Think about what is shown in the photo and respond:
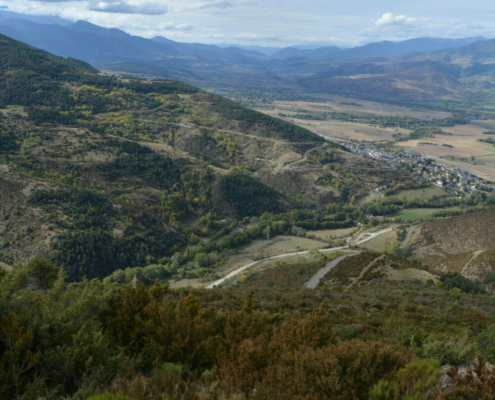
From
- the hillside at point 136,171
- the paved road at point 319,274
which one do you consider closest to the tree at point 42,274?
the paved road at point 319,274

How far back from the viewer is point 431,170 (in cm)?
12794

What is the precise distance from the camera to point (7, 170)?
216ft

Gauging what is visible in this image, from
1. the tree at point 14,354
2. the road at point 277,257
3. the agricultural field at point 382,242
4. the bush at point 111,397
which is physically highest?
the bush at point 111,397

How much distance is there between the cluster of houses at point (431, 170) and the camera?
11188 cm

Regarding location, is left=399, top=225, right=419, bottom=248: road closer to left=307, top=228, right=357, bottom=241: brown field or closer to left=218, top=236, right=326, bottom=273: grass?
left=307, top=228, right=357, bottom=241: brown field

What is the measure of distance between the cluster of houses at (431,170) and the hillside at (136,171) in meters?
13.3

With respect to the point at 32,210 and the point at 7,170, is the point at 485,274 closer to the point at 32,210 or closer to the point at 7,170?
the point at 32,210

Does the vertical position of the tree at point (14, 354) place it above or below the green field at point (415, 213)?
above

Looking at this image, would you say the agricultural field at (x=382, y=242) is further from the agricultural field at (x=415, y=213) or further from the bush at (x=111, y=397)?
the bush at (x=111, y=397)

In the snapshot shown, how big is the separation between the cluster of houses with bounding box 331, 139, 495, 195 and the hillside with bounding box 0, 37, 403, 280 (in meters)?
13.3

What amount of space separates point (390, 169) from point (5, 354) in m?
123

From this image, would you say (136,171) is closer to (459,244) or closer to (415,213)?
(459,244)

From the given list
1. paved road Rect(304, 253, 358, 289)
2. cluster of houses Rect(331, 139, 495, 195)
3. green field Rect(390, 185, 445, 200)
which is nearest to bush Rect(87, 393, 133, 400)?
paved road Rect(304, 253, 358, 289)

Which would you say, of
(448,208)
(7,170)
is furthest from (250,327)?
(448,208)
